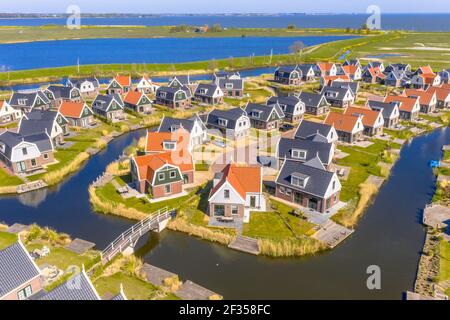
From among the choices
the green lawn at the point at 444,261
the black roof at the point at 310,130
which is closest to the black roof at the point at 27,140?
the black roof at the point at 310,130

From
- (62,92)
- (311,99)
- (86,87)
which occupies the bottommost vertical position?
(311,99)

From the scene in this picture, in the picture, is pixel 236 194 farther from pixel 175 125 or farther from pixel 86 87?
pixel 86 87

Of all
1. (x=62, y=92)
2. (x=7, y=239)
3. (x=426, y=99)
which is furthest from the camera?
(x=62, y=92)

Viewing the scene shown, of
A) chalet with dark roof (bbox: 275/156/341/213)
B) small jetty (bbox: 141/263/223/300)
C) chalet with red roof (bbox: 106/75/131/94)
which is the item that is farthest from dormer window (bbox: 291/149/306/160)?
chalet with red roof (bbox: 106/75/131/94)

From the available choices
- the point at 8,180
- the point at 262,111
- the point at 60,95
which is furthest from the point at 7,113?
Result: the point at 262,111

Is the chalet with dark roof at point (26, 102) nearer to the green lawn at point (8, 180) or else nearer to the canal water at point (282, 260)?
the green lawn at point (8, 180)
